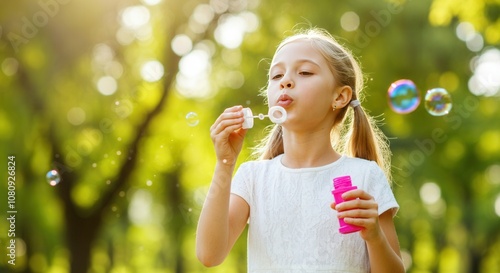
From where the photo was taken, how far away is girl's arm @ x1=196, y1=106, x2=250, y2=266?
249 cm

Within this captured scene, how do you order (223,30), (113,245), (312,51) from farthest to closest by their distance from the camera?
(113,245), (223,30), (312,51)

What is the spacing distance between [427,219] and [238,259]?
384 centimetres

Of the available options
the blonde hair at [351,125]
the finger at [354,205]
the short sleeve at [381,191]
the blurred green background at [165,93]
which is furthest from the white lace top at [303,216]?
the blurred green background at [165,93]

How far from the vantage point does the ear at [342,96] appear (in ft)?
8.95

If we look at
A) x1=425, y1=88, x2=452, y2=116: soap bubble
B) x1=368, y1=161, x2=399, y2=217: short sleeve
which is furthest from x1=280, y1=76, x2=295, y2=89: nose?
x1=425, y1=88, x2=452, y2=116: soap bubble

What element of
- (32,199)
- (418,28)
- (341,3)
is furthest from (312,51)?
(32,199)

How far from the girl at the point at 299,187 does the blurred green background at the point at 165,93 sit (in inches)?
229

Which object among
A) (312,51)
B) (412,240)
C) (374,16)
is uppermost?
(374,16)

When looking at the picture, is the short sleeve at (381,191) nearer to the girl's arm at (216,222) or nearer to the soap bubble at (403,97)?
the girl's arm at (216,222)

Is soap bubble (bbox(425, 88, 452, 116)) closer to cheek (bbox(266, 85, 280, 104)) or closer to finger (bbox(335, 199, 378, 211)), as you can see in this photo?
cheek (bbox(266, 85, 280, 104))

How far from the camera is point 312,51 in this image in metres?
2.66

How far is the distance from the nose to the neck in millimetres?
183

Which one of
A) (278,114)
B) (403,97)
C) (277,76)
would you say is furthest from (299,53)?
(403,97)

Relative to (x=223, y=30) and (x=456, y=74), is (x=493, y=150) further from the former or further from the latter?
(x=223, y=30)
